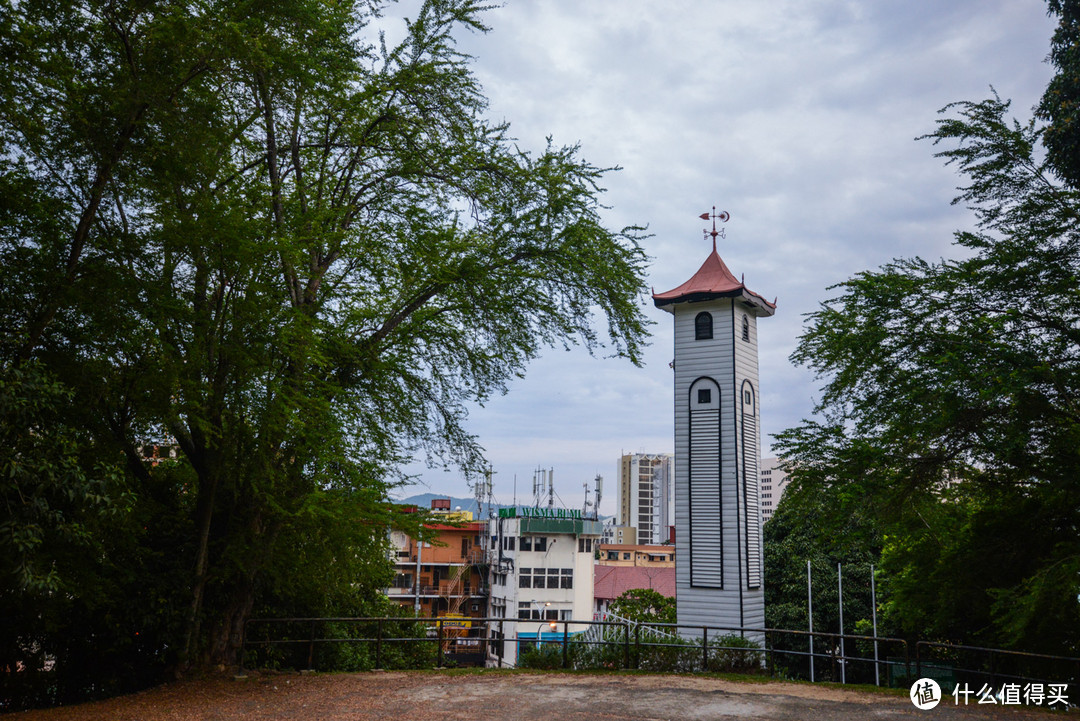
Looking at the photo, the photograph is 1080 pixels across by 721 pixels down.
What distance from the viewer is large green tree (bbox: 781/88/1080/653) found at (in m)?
11.2

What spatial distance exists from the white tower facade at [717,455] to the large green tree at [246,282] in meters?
9.31

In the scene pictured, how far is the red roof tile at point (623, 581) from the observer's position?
196 feet

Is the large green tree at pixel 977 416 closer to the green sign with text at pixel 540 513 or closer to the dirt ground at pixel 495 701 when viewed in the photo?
the dirt ground at pixel 495 701

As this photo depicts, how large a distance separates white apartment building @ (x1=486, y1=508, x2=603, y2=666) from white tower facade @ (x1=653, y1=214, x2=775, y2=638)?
94.1ft

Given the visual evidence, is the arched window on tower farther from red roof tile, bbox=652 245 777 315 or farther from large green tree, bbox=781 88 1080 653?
large green tree, bbox=781 88 1080 653

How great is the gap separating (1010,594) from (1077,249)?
564 centimetres

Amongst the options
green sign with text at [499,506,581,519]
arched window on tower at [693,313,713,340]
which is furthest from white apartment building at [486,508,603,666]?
arched window on tower at [693,313,713,340]

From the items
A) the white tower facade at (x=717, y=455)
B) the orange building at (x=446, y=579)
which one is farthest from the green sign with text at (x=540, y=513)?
the white tower facade at (x=717, y=455)

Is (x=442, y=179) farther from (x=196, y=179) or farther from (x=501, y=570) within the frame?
(x=501, y=570)

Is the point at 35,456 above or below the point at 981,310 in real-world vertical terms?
below

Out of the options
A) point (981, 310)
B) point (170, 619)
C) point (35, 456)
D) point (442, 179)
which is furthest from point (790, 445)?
point (35, 456)

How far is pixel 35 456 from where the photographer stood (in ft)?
23.4

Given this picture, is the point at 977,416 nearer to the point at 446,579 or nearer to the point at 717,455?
the point at 717,455

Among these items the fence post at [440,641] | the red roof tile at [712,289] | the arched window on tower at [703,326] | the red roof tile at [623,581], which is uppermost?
the red roof tile at [712,289]
